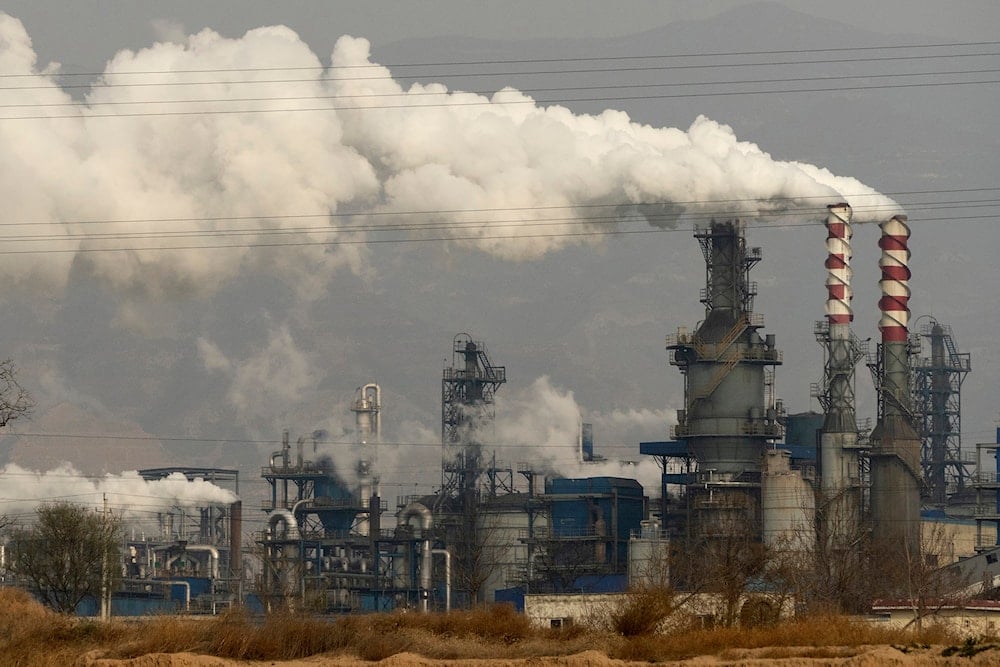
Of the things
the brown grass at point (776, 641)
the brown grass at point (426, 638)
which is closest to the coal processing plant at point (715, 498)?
the brown grass at point (426, 638)

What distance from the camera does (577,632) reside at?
31000 millimetres

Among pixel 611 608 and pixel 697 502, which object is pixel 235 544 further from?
pixel 611 608

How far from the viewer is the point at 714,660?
27.4 meters

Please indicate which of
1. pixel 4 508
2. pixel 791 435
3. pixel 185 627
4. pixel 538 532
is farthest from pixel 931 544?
pixel 4 508

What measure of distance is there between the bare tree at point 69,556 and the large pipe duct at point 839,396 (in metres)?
32.2

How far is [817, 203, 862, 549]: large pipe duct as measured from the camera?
7316cm

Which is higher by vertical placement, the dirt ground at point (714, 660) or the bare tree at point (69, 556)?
the bare tree at point (69, 556)

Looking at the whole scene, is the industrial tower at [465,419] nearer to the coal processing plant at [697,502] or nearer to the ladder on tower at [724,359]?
the coal processing plant at [697,502]

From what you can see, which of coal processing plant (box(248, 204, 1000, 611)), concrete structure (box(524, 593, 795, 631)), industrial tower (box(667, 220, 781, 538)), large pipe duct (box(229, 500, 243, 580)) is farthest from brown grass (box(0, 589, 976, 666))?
large pipe duct (box(229, 500, 243, 580))

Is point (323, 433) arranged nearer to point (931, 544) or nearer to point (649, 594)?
point (931, 544)

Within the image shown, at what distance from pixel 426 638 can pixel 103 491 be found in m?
77.9

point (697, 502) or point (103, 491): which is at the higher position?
point (103, 491)

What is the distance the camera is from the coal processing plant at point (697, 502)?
2822 inches

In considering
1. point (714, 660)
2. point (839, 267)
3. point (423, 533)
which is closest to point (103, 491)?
point (423, 533)
